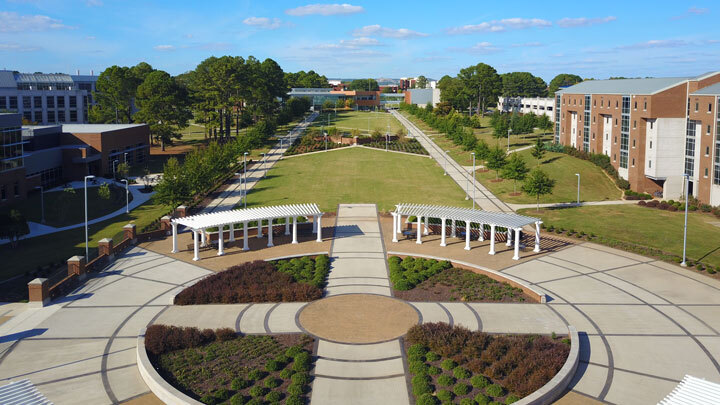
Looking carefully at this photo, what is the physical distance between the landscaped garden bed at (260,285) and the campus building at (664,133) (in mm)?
41097

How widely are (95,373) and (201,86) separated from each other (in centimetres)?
8051

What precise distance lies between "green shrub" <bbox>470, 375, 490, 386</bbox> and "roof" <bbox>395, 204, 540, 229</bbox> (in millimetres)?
17130

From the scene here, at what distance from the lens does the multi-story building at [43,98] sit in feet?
310

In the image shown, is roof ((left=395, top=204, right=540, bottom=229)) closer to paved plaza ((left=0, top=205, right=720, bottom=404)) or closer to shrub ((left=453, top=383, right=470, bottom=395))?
paved plaza ((left=0, top=205, right=720, bottom=404))

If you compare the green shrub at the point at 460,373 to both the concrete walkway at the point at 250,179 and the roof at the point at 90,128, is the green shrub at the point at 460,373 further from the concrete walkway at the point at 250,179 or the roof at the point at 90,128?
the roof at the point at 90,128

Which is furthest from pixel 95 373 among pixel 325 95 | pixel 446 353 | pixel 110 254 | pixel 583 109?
pixel 325 95

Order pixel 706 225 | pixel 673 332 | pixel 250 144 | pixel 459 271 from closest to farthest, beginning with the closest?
pixel 673 332
pixel 459 271
pixel 706 225
pixel 250 144

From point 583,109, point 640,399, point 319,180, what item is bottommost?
point 640,399

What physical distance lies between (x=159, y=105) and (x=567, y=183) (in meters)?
62.9

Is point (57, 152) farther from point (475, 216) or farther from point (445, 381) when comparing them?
point (445, 381)

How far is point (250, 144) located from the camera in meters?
A: 85.1

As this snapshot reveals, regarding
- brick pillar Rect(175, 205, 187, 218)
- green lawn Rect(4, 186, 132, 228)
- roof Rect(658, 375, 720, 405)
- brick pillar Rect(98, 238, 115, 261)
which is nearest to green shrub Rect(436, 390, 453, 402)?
roof Rect(658, 375, 720, 405)

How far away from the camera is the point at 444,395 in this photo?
2006cm

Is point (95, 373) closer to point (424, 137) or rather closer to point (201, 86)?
point (201, 86)
